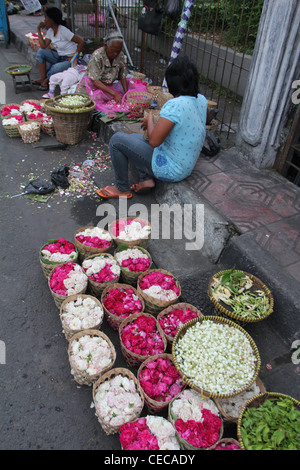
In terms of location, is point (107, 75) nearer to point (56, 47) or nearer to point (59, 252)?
point (56, 47)

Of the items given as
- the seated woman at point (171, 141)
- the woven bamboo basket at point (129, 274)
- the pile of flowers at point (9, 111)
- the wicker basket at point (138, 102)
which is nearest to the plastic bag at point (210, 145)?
the seated woman at point (171, 141)

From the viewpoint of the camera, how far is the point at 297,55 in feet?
12.9

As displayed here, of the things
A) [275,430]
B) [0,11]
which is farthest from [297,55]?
[0,11]

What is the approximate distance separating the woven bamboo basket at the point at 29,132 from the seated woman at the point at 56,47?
256 cm

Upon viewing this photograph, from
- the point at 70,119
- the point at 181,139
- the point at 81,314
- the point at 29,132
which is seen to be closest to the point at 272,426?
the point at 81,314

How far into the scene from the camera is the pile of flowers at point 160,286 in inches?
125

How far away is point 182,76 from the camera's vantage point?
11.6 feet

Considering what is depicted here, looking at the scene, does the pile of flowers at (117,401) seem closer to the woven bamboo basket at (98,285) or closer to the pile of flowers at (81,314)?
the pile of flowers at (81,314)

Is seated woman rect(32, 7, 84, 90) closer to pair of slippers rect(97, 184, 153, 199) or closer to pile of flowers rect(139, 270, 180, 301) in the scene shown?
pair of slippers rect(97, 184, 153, 199)

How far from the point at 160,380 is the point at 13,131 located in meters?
5.12

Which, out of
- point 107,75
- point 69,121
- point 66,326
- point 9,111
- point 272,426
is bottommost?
point 66,326

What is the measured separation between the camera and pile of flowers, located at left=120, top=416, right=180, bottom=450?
7.38 ft

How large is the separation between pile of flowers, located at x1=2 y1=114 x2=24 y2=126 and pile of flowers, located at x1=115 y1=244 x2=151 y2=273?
374cm

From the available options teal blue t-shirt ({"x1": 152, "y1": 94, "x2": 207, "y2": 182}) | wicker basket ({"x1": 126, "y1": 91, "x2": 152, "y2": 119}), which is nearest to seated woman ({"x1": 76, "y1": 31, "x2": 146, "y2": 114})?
wicker basket ({"x1": 126, "y1": 91, "x2": 152, "y2": 119})
